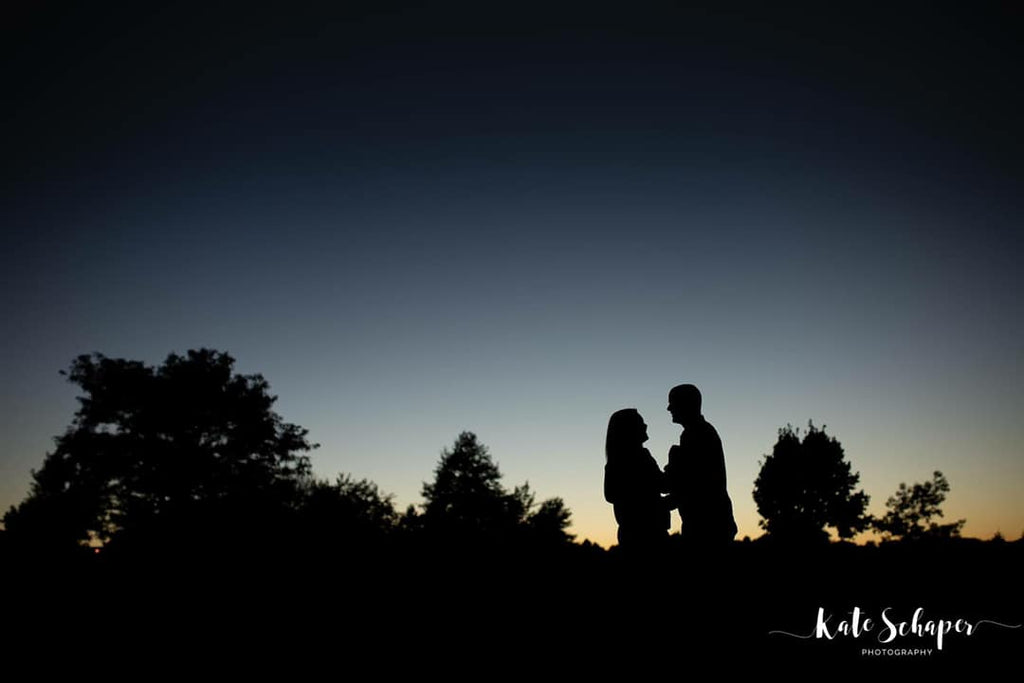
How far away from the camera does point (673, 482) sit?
602 centimetres

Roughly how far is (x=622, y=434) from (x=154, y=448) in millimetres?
35957

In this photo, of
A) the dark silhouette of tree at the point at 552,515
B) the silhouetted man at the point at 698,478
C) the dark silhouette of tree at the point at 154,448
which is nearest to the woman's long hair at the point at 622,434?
the silhouetted man at the point at 698,478

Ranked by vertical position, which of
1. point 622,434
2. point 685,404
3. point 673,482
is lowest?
point 673,482

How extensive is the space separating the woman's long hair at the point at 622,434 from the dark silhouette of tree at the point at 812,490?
1810 inches

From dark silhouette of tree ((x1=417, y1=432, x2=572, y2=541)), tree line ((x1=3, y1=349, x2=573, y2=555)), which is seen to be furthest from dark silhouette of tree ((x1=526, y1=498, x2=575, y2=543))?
tree line ((x1=3, y1=349, x2=573, y2=555))

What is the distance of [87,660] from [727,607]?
6.92 metres

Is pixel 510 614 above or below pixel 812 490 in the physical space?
below

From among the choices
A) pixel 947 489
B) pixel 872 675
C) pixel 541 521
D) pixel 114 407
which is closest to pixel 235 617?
pixel 872 675

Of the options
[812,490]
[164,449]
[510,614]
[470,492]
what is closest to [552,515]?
[470,492]

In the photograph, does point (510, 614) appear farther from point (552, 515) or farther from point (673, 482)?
point (552, 515)

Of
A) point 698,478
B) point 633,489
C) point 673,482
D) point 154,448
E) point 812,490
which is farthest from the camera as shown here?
point 812,490

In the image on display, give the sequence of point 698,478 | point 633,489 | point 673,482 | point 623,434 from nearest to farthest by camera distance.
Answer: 1. point 698,478
2. point 673,482
3. point 633,489
4. point 623,434

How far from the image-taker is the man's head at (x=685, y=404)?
606 cm

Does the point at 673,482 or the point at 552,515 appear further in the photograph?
the point at 552,515
